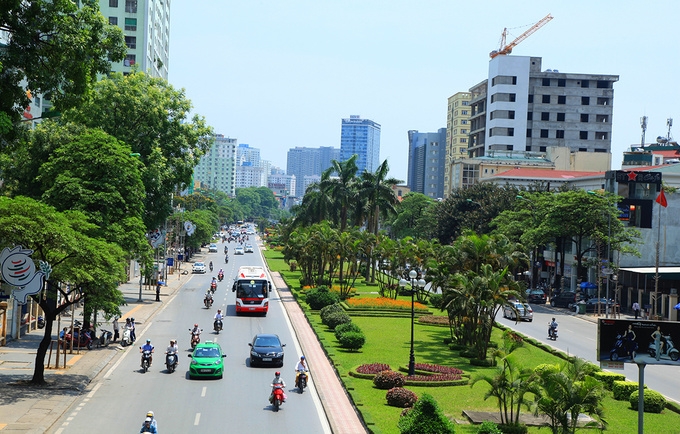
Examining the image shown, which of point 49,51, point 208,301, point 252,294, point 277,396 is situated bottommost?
point 208,301

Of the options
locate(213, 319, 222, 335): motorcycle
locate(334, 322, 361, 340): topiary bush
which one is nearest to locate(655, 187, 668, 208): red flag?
locate(334, 322, 361, 340): topiary bush

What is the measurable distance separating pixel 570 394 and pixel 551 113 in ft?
412

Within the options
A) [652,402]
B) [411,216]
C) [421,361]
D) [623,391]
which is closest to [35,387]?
[421,361]

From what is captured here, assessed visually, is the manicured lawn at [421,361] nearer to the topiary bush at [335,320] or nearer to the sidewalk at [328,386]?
the sidewalk at [328,386]

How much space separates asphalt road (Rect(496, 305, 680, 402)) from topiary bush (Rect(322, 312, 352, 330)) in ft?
40.4

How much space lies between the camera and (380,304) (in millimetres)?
62406

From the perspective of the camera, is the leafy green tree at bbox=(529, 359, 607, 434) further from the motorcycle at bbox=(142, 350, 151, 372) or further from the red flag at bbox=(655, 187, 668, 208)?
the red flag at bbox=(655, 187, 668, 208)


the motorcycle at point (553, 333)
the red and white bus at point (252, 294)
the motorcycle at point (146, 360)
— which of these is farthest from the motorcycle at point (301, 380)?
the red and white bus at point (252, 294)

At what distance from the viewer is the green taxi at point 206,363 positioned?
33656 millimetres

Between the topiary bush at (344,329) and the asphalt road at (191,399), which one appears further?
the topiary bush at (344,329)

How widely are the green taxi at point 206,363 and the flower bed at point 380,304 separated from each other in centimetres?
2707

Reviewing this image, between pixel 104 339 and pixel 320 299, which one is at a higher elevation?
pixel 320 299

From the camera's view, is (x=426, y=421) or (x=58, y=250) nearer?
(x=426, y=421)

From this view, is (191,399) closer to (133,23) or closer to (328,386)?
(328,386)
